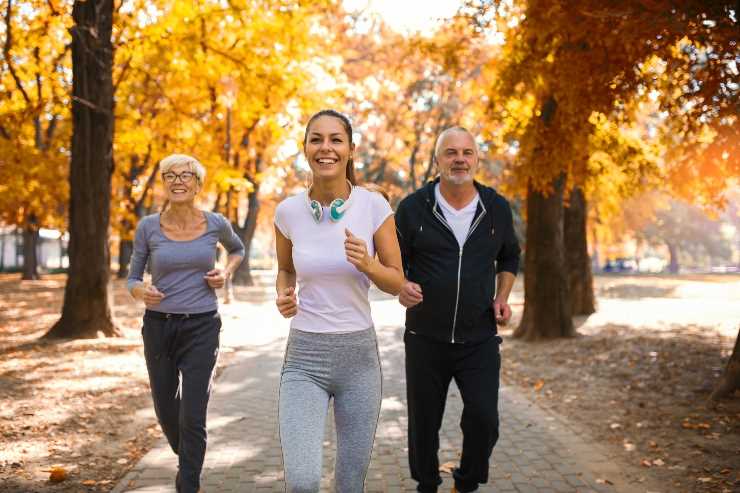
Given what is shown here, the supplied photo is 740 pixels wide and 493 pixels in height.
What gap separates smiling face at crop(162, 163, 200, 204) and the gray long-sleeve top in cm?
25

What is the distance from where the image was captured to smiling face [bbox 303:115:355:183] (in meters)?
3.44

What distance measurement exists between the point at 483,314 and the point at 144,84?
2301 centimetres

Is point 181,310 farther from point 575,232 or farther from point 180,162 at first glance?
point 575,232

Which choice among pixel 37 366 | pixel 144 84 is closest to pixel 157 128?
pixel 144 84

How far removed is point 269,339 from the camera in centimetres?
1429

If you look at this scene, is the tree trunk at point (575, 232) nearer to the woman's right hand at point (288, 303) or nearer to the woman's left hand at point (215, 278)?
the woman's left hand at point (215, 278)

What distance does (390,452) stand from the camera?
6137 mm

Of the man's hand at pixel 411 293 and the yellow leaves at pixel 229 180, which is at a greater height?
the yellow leaves at pixel 229 180

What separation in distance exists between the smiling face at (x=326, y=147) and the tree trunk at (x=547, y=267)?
1068 cm

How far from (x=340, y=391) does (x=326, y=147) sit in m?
1.14

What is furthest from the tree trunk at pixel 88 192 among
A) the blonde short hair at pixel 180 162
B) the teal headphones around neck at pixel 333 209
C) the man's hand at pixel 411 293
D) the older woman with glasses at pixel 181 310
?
the teal headphones around neck at pixel 333 209

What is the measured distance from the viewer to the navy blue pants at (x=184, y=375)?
14.8 feet

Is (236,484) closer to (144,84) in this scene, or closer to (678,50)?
(678,50)

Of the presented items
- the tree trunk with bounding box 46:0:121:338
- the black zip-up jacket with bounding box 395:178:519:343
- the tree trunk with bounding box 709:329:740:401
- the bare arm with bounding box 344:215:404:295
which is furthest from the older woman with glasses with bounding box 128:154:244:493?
the tree trunk with bounding box 46:0:121:338
